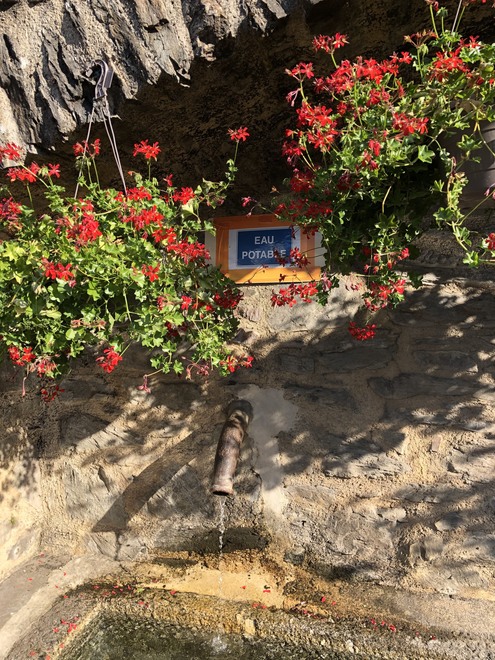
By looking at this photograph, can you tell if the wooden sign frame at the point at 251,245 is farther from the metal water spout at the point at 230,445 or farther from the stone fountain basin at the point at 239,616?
the stone fountain basin at the point at 239,616

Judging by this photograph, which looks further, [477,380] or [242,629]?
[477,380]

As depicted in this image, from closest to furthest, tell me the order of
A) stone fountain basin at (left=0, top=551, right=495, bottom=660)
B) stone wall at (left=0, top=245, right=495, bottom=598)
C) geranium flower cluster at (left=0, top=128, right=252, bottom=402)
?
geranium flower cluster at (left=0, top=128, right=252, bottom=402) < stone fountain basin at (left=0, top=551, right=495, bottom=660) < stone wall at (left=0, top=245, right=495, bottom=598)

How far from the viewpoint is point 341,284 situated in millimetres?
2627

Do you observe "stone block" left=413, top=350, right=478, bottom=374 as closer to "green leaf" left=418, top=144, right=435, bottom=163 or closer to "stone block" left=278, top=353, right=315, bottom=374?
"stone block" left=278, top=353, right=315, bottom=374

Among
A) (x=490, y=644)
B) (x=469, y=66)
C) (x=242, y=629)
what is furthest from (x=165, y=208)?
(x=490, y=644)

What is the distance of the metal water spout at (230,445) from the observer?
2.30 meters

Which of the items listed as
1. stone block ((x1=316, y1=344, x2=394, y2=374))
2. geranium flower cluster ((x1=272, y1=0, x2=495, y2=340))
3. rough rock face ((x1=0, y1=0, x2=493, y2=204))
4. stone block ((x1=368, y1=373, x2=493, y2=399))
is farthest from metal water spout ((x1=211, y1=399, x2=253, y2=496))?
rough rock face ((x1=0, y1=0, x2=493, y2=204))

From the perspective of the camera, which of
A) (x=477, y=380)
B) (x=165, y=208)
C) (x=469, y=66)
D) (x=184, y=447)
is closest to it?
(x=469, y=66)

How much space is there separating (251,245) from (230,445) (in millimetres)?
929

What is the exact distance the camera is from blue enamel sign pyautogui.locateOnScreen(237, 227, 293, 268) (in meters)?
2.64

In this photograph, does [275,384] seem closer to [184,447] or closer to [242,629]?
[184,447]

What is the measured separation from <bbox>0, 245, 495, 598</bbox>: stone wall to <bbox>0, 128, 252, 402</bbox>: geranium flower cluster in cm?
70

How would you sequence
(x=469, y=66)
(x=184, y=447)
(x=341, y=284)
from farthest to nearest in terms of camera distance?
(x=184, y=447), (x=341, y=284), (x=469, y=66)

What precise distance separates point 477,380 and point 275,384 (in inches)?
35.7
